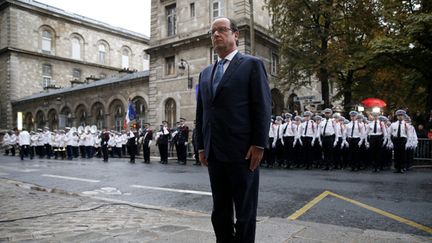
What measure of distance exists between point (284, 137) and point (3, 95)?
4491 cm

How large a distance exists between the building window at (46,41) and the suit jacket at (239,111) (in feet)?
174

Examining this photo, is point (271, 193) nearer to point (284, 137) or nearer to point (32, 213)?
point (32, 213)

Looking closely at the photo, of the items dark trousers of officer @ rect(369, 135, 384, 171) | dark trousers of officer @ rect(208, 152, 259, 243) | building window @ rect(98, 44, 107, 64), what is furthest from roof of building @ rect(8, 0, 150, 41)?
dark trousers of officer @ rect(208, 152, 259, 243)

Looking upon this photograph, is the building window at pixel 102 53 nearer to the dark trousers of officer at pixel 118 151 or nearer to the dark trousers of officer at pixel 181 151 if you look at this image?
the dark trousers of officer at pixel 118 151

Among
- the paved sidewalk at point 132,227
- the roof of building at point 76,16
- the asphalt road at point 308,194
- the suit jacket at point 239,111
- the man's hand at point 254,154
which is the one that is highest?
the roof of building at point 76,16

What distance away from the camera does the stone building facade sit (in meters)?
46.7

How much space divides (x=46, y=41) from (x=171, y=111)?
29.9 m

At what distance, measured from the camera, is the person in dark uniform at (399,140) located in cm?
1233

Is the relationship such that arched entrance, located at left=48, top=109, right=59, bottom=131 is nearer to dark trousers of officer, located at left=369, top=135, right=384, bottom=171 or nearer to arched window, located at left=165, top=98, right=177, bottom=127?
arched window, located at left=165, top=98, right=177, bottom=127

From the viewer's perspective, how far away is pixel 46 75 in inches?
1975

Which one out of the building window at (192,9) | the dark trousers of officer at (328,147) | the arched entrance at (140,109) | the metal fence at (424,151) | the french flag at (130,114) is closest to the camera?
the dark trousers of officer at (328,147)

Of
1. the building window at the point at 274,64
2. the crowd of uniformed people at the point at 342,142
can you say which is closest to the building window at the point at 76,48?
the building window at the point at 274,64

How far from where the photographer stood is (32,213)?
226 inches

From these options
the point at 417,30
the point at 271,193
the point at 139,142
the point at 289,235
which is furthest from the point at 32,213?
the point at 139,142
